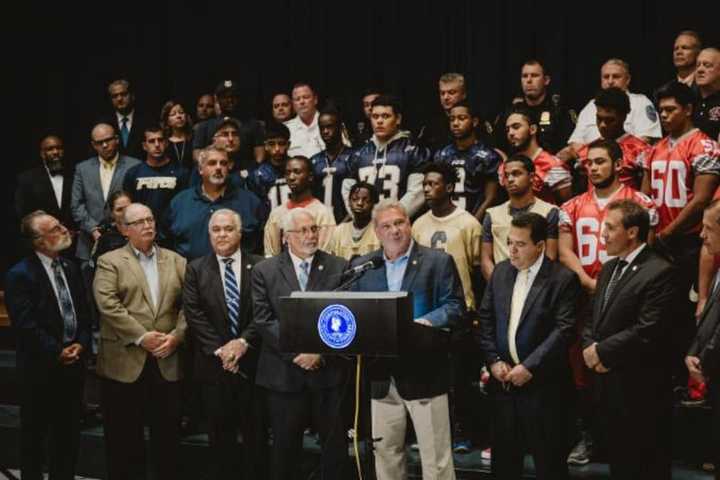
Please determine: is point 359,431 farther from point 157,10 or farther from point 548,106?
point 157,10

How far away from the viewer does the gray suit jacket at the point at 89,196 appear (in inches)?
277

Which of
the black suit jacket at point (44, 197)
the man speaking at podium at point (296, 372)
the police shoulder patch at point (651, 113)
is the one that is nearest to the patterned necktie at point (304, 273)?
the man speaking at podium at point (296, 372)

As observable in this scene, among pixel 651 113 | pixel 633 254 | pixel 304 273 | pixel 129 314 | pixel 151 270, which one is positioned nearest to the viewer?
pixel 633 254

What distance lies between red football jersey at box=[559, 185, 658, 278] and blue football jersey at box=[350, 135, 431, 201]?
1.27 meters

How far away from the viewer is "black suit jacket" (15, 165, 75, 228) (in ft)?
24.5

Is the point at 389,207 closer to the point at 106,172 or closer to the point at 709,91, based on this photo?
the point at 709,91

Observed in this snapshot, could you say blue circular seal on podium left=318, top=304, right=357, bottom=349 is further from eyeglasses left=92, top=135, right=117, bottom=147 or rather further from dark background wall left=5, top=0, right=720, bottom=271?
dark background wall left=5, top=0, right=720, bottom=271

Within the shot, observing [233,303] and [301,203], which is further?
[301,203]

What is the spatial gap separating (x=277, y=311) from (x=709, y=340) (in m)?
Result: 2.07

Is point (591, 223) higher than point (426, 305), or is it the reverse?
point (591, 223)

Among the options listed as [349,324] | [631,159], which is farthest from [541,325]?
[631,159]

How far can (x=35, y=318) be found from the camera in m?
5.48

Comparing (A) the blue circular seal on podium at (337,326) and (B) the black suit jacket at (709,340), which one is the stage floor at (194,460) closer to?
(B) the black suit jacket at (709,340)

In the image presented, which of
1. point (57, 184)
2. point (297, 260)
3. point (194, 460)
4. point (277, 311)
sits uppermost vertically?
point (57, 184)
